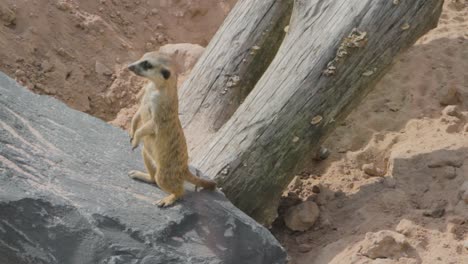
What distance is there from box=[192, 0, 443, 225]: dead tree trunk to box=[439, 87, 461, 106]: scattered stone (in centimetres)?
104

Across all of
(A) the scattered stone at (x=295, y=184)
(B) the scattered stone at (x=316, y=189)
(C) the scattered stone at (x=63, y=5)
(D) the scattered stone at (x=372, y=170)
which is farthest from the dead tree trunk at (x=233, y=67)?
(C) the scattered stone at (x=63, y=5)

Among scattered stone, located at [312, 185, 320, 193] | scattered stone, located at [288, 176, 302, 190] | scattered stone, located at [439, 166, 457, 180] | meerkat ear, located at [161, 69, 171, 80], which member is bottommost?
scattered stone, located at [288, 176, 302, 190]

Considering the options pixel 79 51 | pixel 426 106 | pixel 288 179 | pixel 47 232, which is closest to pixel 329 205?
pixel 288 179

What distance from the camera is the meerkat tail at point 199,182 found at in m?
3.98

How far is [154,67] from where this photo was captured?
369cm

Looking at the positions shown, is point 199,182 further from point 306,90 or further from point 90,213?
point 306,90

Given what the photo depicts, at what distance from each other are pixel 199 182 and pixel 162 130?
1.22ft

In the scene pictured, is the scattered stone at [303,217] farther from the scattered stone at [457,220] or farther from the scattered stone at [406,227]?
the scattered stone at [457,220]

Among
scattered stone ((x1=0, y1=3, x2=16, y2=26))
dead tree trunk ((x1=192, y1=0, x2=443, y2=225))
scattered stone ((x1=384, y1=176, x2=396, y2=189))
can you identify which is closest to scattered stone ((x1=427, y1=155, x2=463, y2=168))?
scattered stone ((x1=384, y1=176, x2=396, y2=189))

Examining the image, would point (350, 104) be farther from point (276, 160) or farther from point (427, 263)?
point (427, 263)

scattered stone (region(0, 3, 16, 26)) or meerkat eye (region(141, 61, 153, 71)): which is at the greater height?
meerkat eye (region(141, 61, 153, 71))

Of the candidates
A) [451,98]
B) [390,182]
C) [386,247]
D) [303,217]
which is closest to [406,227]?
[386,247]

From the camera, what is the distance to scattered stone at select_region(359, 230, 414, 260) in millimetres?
4273

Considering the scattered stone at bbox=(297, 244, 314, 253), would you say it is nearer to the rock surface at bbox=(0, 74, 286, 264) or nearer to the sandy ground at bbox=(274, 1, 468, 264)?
the sandy ground at bbox=(274, 1, 468, 264)
